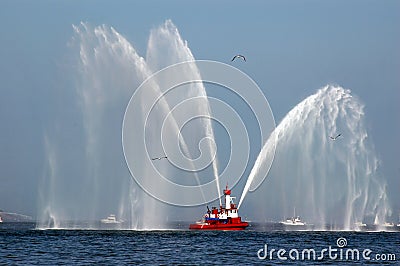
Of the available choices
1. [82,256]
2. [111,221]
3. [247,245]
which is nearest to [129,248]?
[82,256]

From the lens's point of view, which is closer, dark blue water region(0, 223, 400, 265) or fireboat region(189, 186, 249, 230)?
dark blue water region(0, 223, 400, 265)

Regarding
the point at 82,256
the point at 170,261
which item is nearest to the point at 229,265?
the point at 170,261

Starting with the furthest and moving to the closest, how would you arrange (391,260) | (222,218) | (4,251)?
1. (222,218)
2. (4,251)
3. (391,260)

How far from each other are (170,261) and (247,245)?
1843 cm

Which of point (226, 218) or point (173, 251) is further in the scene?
point (226, 218)

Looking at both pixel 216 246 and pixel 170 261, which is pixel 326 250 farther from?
pixel 170 261

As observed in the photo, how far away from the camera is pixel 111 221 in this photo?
16188 centimetres

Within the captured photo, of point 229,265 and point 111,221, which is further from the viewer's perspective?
point 111,221

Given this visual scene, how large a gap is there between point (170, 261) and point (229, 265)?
497 cm

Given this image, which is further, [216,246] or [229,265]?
[216,246]

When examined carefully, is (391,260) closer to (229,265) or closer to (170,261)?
(229,265)

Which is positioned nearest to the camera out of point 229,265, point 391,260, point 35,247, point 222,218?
point 229,265

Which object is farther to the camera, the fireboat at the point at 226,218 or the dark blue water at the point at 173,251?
the fireboat at the point at 226,218

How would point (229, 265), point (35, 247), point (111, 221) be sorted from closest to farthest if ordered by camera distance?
point (229, 265), point (35, 247), point (111, 221)
